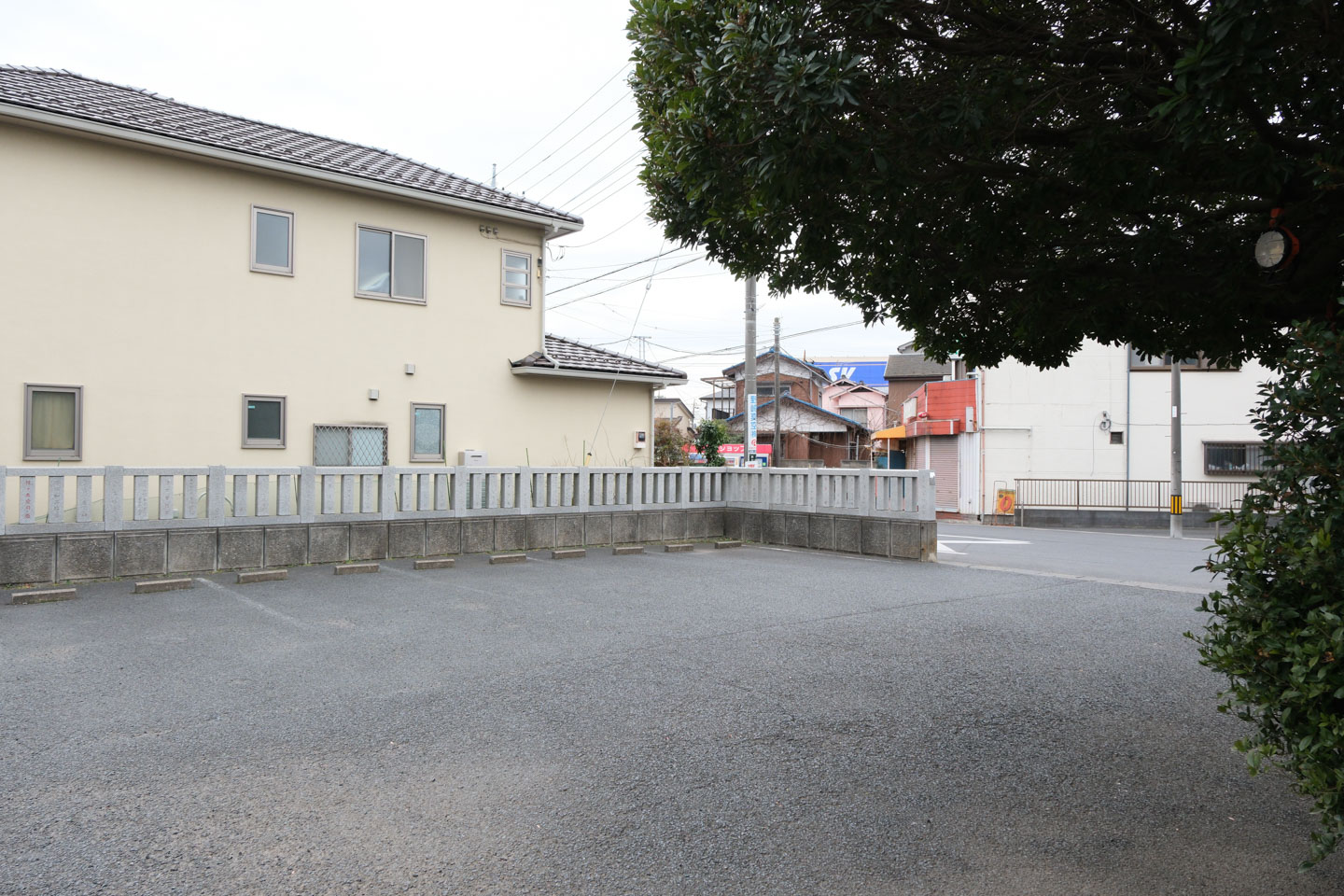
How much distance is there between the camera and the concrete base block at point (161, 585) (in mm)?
7847

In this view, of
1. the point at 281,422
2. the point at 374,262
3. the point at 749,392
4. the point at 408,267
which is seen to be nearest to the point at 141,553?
the point at 281,422

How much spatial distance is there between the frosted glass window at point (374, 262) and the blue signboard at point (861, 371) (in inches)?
2078

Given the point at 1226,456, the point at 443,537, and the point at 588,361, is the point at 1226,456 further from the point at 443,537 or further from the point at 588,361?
Result: the point at 443,537

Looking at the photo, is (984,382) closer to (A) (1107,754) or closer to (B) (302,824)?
(A) (1107,754)

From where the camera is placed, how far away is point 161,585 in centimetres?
798

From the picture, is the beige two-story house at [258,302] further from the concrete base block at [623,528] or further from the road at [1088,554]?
the road at [1088,554]

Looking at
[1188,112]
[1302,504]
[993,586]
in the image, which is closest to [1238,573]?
[1302,504]

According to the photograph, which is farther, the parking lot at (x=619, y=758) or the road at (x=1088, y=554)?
the road at (x=1088, y=554)

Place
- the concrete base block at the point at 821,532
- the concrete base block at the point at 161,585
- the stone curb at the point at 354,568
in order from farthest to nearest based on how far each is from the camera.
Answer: the concrete base block at the point at 821,532 → the stone curb at the point at 354,568 → the concrete base block at the point at 161,585

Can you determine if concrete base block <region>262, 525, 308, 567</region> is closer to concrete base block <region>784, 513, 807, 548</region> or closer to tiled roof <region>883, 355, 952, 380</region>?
concrete base block <region>784, 513, 807, 548</region>

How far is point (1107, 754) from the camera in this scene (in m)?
4.01

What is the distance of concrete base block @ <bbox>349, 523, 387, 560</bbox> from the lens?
994 centimetres

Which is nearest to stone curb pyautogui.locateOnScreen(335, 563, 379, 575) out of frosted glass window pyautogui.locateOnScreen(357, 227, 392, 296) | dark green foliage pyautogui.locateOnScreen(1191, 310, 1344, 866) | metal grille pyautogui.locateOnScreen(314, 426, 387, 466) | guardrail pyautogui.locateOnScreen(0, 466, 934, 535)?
guardrail pyautogui.locateOnScreen(0, 466, 934, 535)

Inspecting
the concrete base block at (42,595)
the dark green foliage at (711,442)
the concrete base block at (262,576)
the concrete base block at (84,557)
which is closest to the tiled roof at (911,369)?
the dark green foliage at (711,442)
